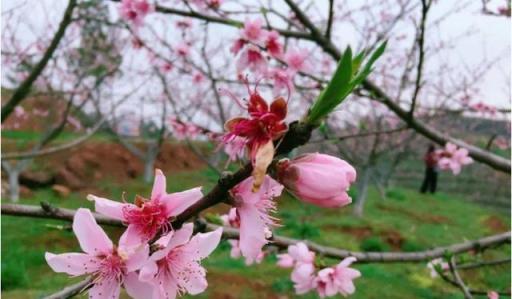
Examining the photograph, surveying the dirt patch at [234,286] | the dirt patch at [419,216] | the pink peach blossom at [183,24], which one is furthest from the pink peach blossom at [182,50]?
the dirt patch at [419,216]

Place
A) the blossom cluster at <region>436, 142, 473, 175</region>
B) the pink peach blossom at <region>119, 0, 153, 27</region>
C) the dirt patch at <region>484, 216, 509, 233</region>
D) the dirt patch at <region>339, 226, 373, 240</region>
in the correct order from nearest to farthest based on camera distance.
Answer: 1. the pink peach blossom at <region>119, 0, 153, 27</region>
2. the blossom cluster at <region>436, 142, 473, 175</region>
3. the dirt patch at <region>339, 226, 373, 240</region>
4. the dirt patch at <region>484, 216, 509, 233</region>

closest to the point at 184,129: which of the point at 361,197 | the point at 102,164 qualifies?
the point at 361,197

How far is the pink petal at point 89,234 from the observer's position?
2.58ft

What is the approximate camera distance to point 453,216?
10.4 m

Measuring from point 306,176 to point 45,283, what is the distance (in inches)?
172

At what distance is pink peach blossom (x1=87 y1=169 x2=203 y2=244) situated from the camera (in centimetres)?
76

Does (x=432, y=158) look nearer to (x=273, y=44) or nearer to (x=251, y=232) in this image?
(x=273, y=44)

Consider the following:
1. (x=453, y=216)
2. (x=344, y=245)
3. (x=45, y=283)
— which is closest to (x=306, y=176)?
(x=45, y=283)

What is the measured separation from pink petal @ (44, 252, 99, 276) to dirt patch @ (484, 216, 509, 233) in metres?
9.42

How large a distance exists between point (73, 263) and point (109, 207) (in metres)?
0.11

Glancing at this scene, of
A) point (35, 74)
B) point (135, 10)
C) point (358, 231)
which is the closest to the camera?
point (35, 74)

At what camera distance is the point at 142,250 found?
733mm

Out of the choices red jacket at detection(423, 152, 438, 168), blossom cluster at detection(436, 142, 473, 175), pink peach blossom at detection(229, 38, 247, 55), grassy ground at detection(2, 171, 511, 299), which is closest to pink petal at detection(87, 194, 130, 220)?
grassy ground at detection(2, 171, 511, 299)

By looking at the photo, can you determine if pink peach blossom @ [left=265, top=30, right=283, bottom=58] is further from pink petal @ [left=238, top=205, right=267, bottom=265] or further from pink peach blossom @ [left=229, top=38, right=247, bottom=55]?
pink petal @ [left=238, top=205, right=267, bottom=265]
